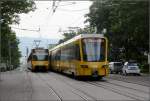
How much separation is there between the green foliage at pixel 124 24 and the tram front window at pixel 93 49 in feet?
52.7

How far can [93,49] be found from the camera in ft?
121

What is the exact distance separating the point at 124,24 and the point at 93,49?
21.4m

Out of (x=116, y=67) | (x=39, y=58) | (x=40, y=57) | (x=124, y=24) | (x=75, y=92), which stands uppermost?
(x=124, y=24)

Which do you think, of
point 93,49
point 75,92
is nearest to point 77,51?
point 93,49

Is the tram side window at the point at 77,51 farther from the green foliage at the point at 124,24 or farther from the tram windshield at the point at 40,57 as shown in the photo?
the tram windshield at the point at 40,57

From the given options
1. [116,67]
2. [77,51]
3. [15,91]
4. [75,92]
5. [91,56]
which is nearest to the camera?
[75,92]

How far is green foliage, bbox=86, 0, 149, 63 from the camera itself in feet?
174

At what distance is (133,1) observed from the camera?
52969 mm

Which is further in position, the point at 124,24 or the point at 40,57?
the point at 40,57

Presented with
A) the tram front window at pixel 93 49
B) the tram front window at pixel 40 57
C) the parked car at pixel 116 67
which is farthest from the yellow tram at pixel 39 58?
the tram front window at pixel 93 49

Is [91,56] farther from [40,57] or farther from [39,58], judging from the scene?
[39,58]

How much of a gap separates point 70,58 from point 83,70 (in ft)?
14.9

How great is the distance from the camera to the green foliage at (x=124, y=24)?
174ft

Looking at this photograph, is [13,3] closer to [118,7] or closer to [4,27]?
[4,27]
